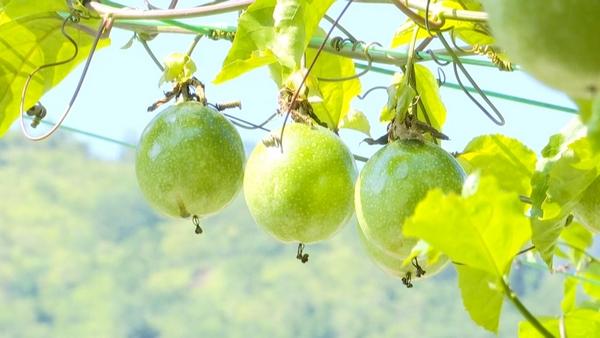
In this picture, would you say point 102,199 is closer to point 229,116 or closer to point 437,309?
point 437,309

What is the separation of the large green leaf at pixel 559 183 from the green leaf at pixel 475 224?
198 millimetres

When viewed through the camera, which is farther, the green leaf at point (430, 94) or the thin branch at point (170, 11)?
the green leaf at point (430, 94)

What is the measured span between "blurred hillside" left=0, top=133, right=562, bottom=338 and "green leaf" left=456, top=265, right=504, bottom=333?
19.2 m

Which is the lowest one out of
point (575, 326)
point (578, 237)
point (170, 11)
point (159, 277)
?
point (159, 277)

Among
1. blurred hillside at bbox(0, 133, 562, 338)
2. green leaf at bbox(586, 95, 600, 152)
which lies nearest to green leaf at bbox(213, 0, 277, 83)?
green leaf at bbox(586, 95, 600, 152)

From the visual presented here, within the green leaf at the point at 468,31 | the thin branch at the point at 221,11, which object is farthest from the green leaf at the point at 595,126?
the green leaf at the point at 468,31

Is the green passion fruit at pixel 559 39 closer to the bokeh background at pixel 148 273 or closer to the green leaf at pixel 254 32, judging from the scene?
the green leaf at pixel 254 32

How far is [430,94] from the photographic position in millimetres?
1060

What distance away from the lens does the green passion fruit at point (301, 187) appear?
84 centimetres

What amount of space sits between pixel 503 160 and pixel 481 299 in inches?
10.5

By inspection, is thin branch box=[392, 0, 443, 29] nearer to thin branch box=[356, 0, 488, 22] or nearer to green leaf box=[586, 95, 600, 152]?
thin branch box=[356, 0, 488, 22]

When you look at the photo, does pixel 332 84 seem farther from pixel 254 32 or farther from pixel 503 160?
pixel 254 32

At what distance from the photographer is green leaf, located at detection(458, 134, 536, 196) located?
3.29 ft

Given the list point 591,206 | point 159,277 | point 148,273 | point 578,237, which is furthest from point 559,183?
point 148,273
